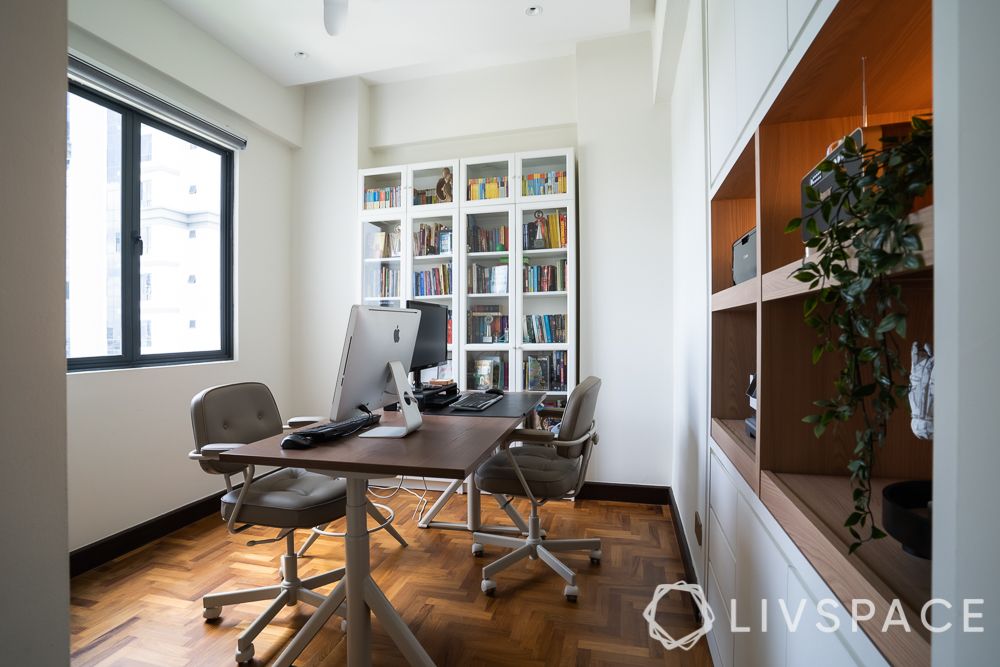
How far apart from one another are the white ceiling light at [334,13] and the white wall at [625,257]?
1.89 metres

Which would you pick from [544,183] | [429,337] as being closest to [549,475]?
[429,337]

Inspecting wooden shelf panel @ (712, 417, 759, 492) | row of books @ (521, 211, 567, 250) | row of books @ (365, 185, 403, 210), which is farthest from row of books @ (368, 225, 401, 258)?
wooden shelf panel @ (712, 417, 759, 492)

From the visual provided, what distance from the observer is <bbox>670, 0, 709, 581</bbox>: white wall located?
2.03 metres

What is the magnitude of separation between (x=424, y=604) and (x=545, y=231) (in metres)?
2.58

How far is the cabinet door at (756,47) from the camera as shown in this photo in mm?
1018

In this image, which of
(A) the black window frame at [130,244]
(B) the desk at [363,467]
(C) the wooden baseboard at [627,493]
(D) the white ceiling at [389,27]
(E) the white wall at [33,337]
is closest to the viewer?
(E) the white wall at [33,337]

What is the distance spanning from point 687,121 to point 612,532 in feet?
8.02

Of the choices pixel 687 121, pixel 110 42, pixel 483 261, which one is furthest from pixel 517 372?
pixel 110 42

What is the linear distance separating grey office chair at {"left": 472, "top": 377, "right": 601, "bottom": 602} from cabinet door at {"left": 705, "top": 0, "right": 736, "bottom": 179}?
3.81ft

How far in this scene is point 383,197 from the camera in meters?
3.91

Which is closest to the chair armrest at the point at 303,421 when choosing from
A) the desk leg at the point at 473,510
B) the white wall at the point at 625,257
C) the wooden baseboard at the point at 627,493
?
the desk leg at the point at 473,510

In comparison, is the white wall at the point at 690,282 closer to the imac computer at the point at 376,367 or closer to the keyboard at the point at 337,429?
the imac computer at the point at 376,367

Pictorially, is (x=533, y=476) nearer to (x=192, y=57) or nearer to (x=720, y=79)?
(x=720, y=79)

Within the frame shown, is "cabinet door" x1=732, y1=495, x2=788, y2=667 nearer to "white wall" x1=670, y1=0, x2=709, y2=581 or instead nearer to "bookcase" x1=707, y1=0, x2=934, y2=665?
"bookcase" x1=707, y1=0, x2=934, y2=665
